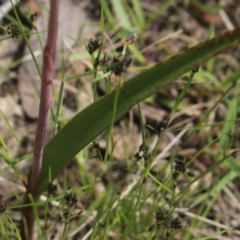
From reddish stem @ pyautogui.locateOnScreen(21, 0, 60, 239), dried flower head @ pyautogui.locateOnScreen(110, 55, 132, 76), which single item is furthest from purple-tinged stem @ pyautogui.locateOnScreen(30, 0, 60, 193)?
dried flower head @ pyautogui.locateOnScreen(110, 55, 132, 76)

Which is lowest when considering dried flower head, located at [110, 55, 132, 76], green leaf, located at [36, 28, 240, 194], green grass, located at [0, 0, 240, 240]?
green grass, located at [0, 0, 240, 240]

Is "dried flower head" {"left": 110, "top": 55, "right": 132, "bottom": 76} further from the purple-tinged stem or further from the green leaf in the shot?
the purple-tinged stem

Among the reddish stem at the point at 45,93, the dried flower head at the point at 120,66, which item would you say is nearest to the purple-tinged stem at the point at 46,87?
the reddish stem at the point at 45,93

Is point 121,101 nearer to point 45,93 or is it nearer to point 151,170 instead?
point 45,93

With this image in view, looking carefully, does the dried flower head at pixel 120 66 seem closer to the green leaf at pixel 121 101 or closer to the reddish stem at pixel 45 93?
the green leaf at pixel 121 101

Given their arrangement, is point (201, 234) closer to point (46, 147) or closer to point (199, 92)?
point (199, 92)

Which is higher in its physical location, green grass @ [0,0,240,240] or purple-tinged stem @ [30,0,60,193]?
purple-tinged stem @ [30,0,60,193]

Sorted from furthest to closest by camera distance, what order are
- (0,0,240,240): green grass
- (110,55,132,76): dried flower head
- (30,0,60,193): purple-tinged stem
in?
(0,0,240,240): green grass, (30,0,60,193): purple-tinged stem, (110,55,132,76): dried flower head

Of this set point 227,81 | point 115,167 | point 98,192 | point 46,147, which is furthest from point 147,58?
point 46,147

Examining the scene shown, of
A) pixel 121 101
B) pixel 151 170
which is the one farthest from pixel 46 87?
pixel 151 170
